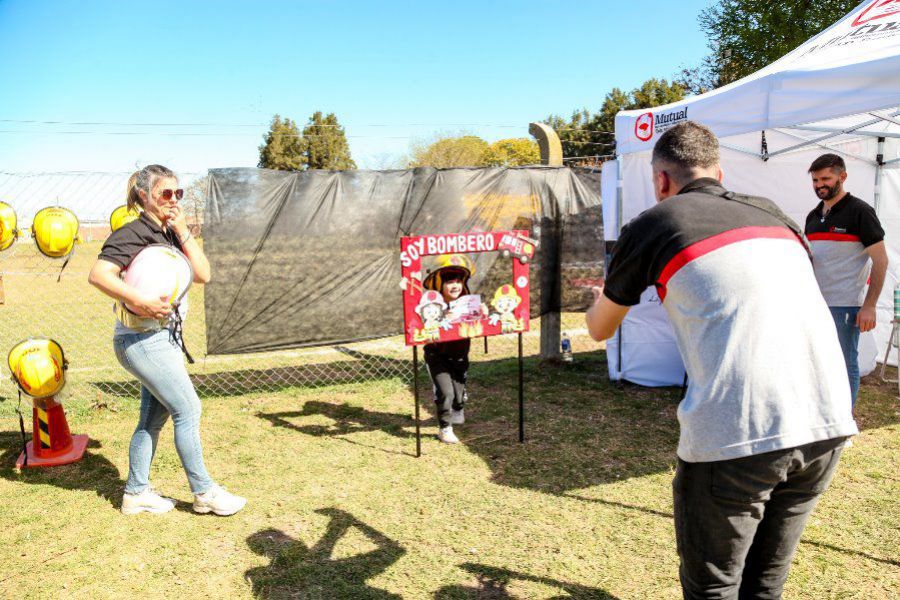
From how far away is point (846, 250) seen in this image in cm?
426

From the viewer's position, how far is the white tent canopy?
12.5ft

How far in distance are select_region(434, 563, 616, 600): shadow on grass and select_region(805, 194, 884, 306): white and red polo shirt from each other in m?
2.84

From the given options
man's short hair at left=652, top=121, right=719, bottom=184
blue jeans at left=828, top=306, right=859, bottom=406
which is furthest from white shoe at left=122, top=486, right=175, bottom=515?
blue jeans at left=828, top=306, right=859, bottom=406

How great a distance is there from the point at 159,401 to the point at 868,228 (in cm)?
472

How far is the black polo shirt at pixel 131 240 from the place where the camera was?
3.13 m

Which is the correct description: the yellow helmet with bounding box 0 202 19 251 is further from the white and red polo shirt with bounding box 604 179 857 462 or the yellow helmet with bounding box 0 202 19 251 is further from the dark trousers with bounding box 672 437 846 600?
the dark trousers with bounding box 672 437 846 600

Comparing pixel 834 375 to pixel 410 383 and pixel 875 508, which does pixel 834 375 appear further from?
pixel 410 383

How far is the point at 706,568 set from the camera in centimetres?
176

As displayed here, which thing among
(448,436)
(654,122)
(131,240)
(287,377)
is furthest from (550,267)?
(131,240)

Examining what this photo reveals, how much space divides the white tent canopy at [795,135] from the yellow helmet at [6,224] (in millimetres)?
5174

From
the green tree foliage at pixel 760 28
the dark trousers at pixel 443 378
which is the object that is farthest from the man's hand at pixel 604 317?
the green tree foliage at pixel 760 28

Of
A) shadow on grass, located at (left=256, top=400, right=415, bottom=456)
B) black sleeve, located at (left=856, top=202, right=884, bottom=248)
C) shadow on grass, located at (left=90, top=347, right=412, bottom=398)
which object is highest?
black sleeve, located at (left=856, top=202, right=884, bottom=248)

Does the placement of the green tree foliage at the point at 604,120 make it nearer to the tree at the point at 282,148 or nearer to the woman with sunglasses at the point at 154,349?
the tree at the point at 282,148

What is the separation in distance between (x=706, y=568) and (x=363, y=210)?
16.4 ft
